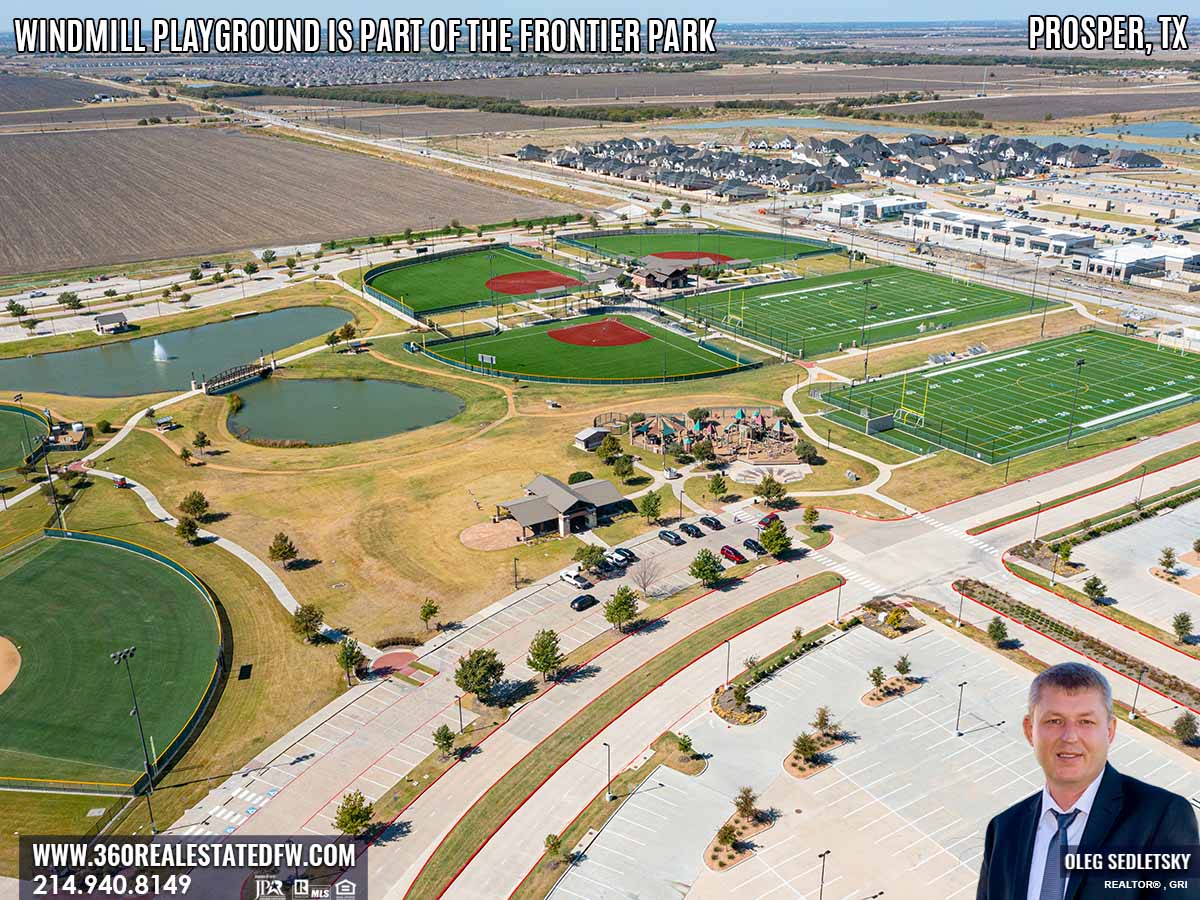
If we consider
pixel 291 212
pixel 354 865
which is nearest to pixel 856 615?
pixel 354 865

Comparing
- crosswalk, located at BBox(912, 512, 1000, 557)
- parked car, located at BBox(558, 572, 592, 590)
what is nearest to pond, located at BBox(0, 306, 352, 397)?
parked car, located at BBox(558, 572, 592, 590)

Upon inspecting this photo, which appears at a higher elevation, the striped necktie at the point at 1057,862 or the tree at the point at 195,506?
the striped necktie at the point at 1057,862

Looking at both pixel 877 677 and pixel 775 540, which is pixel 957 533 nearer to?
pixel 775 540

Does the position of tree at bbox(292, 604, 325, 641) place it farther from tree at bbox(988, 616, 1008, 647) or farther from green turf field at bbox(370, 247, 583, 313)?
green turf field at bbox(370, 247, 583, 313)

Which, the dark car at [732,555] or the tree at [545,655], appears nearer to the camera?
the tree at [545,655]

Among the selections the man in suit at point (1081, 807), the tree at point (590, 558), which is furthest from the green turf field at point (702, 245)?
the man in suit at point (1081, 807)

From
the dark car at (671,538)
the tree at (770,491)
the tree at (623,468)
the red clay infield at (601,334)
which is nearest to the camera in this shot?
the dark car at (671,538)

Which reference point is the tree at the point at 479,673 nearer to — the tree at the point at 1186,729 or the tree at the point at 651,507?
the tree at the point at 651,507
